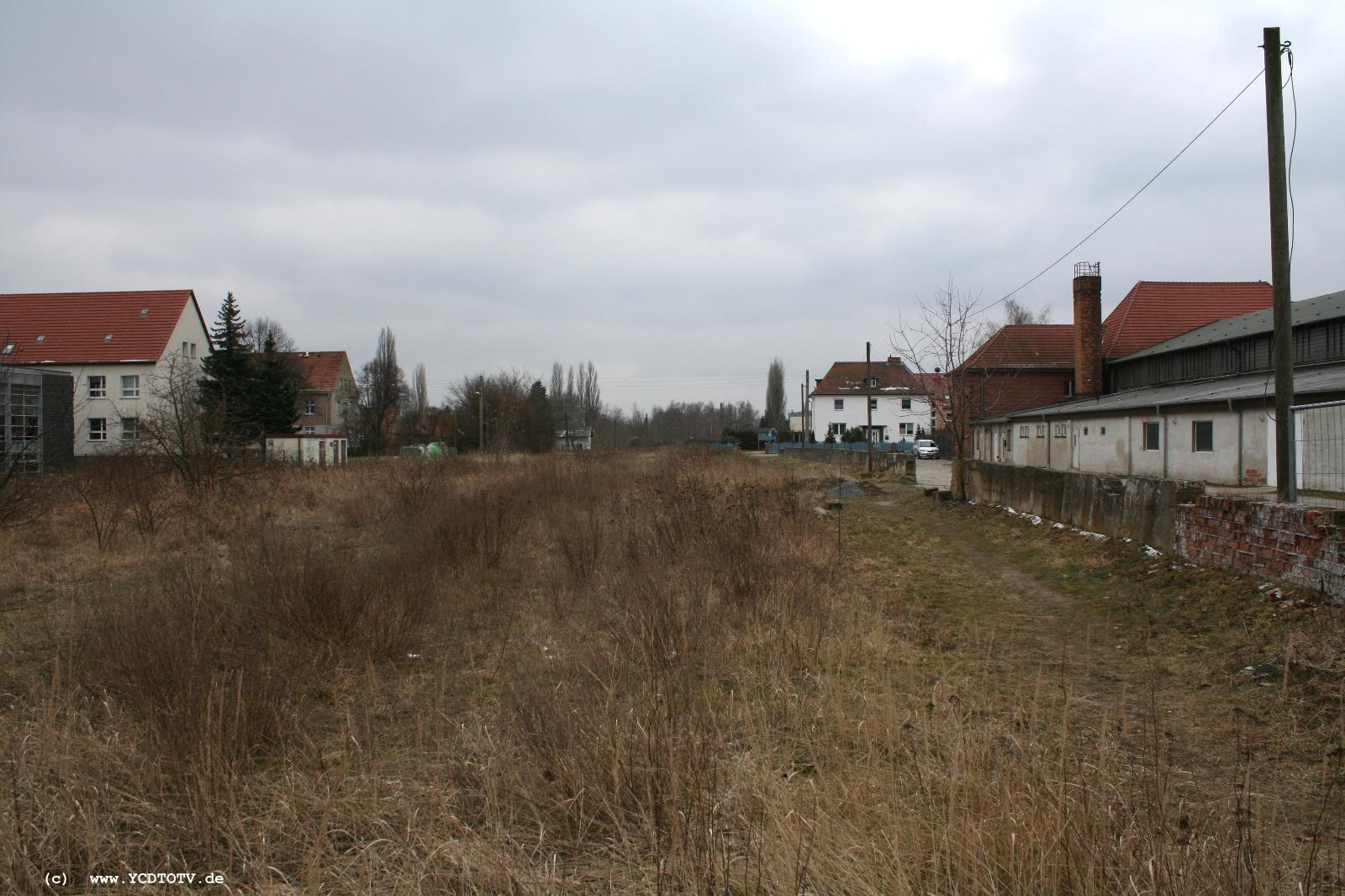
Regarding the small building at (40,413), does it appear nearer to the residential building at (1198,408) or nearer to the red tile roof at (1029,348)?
the residential building at (1198,408)

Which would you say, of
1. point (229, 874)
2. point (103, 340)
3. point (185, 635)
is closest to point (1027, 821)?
point (229, 874)

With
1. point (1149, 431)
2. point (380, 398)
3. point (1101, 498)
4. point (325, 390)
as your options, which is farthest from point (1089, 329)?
point (325, 390)

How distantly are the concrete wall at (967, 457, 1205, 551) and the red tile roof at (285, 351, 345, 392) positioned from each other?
6335 cm

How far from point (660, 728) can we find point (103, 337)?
5361 centimetres

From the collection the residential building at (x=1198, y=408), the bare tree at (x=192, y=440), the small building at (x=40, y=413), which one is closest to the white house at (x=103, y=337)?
the small building at (x=40, y=413)

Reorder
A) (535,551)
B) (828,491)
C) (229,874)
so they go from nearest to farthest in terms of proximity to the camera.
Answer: (229,874) < (535,551) < (828,491)

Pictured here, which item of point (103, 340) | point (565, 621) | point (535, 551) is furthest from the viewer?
point (103, 340)

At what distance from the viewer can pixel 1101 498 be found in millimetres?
12562

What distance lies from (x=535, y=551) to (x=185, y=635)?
6091 millimetres

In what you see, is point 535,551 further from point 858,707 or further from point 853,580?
point 858,707

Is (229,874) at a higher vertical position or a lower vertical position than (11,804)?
lower

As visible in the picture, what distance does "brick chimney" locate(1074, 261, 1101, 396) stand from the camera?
3847cm

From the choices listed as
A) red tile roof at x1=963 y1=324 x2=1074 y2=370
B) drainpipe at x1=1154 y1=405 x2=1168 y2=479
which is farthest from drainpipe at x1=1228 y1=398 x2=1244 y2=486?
red tile roof at x1=963 y1=324 x2=1074 y2=370

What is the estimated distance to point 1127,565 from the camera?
988 cm
